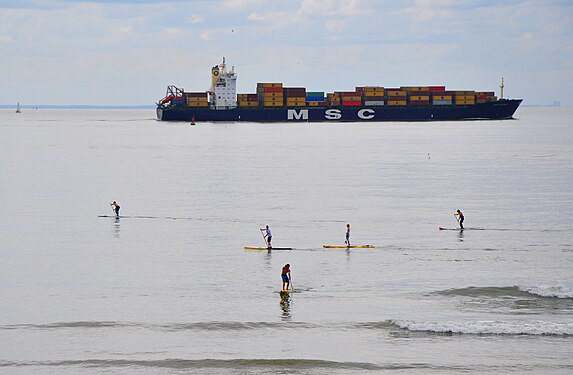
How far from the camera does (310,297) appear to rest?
115 feet

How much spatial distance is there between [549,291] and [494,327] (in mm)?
6255

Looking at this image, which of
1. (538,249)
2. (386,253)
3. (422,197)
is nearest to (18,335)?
(386,253)

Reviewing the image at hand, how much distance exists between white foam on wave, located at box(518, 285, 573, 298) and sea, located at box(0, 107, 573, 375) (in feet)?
0.27

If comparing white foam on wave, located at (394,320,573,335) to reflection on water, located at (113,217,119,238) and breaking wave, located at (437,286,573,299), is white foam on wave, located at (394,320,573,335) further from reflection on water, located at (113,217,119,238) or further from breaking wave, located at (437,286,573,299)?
reflection on water, located at (113,217,119,238)

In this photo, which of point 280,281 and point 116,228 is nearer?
point 280,281

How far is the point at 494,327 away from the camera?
30.6 m

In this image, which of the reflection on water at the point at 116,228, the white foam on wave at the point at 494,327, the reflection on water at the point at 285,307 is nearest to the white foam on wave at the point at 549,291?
the white foam on wave at the point at 494,327

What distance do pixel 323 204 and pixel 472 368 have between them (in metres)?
40.8

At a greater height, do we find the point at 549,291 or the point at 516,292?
the point at 549,291

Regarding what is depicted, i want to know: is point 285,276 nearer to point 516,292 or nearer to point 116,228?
point 516,292

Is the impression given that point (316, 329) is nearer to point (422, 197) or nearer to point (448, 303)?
point (448, 303)

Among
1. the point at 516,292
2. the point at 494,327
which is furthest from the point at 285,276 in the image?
the point at 516,292

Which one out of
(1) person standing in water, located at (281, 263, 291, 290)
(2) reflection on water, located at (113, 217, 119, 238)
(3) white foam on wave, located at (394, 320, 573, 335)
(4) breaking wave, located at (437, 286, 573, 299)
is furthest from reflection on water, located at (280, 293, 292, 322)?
(2) reflection on water, located at (113, 217, 119, 238)

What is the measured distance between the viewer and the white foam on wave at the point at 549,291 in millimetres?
35125
